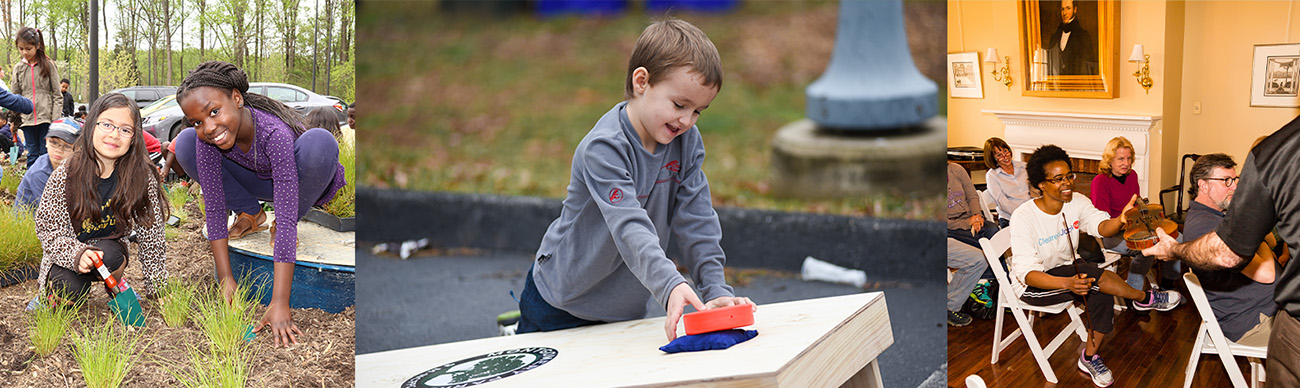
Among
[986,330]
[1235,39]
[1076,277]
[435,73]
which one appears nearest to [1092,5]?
[1235,39]

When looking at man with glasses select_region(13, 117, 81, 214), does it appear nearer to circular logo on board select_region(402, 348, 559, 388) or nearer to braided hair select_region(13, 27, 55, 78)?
braided hair select_region(13, 27, 55, 78)

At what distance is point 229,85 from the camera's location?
5.16 ft

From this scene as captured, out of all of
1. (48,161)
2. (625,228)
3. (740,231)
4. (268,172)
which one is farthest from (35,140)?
(740,231)

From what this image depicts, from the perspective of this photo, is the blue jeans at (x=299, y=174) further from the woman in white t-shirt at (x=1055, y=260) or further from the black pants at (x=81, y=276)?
the woman in white t-shirt at (x=1055, y=260)

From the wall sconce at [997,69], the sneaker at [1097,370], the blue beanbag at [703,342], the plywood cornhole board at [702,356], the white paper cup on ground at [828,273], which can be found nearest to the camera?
the plywood cornhole board at [702,356]

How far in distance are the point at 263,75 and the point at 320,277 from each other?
16.2 inches

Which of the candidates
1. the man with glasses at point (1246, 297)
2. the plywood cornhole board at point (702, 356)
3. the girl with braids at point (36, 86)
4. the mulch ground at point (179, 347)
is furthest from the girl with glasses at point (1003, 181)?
the girl with braids at point (36, 86)

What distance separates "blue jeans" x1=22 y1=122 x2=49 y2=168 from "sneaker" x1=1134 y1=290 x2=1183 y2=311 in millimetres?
3508

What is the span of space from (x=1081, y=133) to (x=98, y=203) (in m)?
3.12

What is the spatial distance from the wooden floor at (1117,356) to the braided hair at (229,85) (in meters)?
2.20

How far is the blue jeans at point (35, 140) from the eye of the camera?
62.8 inches

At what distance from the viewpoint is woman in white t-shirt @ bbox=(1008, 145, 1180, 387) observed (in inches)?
110

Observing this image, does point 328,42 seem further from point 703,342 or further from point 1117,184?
point 1117,184

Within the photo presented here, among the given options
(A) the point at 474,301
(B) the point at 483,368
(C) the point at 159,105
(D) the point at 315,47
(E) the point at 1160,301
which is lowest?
(A) the point at 474,301
